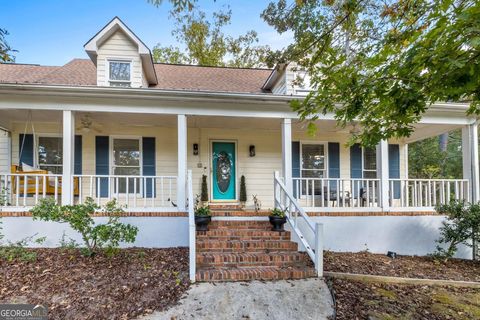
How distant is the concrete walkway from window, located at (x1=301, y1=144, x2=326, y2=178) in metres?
5.10

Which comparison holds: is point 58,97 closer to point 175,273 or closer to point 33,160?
point 33,160

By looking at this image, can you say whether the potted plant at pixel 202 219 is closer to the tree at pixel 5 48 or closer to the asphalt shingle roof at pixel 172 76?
the asphalt shingle roof at pixel 172 76

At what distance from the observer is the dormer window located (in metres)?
8.19

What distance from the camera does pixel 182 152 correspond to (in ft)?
22.0

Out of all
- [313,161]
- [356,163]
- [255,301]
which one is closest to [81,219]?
[255,301]

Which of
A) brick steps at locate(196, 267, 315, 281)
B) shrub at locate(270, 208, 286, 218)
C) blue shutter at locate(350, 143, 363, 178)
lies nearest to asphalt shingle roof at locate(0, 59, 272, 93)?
blue shutter at locate(350, 143, 363, 178)

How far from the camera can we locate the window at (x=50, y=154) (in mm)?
8336

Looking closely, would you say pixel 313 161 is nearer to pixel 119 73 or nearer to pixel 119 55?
pixel 119 73

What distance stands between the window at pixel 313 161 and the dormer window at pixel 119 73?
5.76 meters

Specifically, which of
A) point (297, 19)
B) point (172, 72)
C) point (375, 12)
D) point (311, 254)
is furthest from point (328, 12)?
point (311, 254)

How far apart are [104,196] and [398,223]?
25.8 feet

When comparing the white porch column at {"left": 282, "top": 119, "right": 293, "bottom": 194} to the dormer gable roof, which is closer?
the white porch column at {"left": 282, "top": 119, "right": 293, "bottom": 194}

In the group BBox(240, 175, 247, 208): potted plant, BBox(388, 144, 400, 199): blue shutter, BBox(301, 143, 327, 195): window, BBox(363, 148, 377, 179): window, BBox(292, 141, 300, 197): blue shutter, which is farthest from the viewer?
BBox(388, 144, 400, 199): blue shutter

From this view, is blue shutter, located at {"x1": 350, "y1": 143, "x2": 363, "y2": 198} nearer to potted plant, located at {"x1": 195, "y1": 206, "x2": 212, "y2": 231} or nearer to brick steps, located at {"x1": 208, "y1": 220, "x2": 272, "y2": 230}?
brick steps, located at {"x1": 208, "y1": 220, "x2": 272, "y2": 230}
